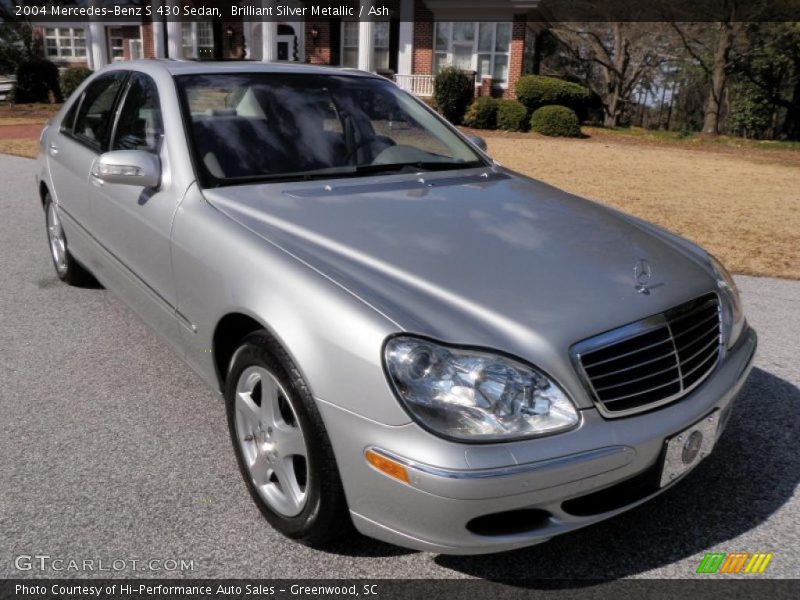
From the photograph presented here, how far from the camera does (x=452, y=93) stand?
21.2 metres

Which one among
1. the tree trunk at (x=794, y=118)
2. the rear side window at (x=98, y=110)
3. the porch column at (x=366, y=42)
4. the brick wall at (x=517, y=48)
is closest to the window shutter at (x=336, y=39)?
the porch column at (x=366, y=42)

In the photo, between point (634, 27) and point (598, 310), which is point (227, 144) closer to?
point (598, 310)

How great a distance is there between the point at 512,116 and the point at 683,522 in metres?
18.5

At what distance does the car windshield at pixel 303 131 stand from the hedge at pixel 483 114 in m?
17.2

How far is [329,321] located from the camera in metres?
2.24

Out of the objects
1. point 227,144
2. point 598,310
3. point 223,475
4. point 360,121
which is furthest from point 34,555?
point 360,121

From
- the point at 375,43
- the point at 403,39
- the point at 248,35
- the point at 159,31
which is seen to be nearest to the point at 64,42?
the point at 159,31

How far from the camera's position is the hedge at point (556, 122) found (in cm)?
1945

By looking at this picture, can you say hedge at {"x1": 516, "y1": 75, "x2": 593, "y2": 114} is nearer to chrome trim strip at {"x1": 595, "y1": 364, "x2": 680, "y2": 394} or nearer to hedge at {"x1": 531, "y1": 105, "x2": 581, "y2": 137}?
hedge at {"x1": 531, "y1": 105, "x2": 581, "y2": 137}

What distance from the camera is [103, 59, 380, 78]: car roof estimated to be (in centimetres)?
375

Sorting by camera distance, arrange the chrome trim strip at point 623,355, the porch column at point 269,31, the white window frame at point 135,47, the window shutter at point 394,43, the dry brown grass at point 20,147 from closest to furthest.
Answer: the chrome trim strip at point 623,355 → the dry brown grass at point 20,147 → the porch column at point 269,31 → the window shutter at point 394,43 → the white window frame at point 135,47

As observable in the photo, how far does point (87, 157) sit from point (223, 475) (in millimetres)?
2290

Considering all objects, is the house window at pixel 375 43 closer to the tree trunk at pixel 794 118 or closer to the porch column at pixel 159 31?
the porch column at pixel 159 31

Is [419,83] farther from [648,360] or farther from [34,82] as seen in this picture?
[648,360]
